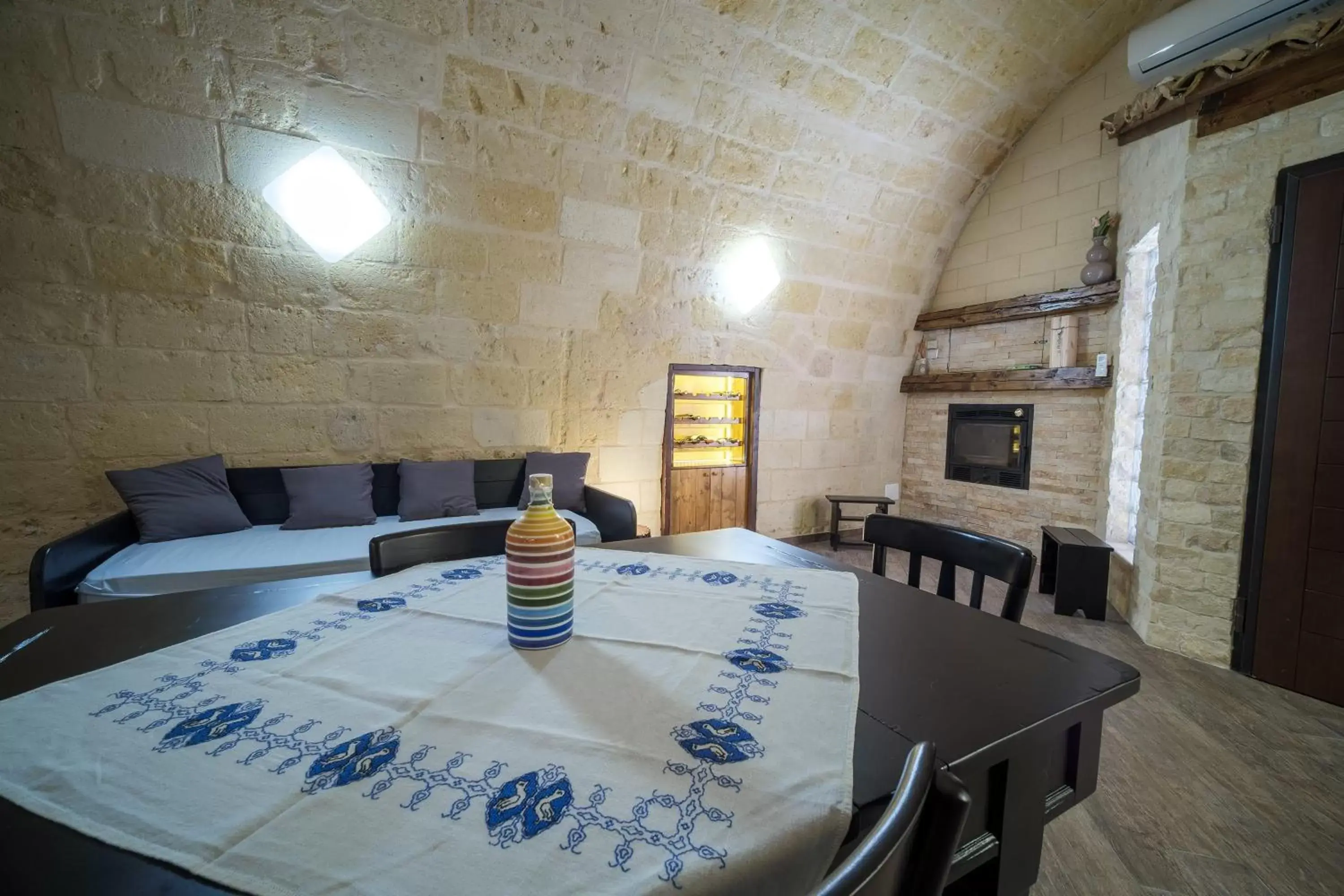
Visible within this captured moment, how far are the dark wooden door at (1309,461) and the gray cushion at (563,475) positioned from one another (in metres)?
3.44

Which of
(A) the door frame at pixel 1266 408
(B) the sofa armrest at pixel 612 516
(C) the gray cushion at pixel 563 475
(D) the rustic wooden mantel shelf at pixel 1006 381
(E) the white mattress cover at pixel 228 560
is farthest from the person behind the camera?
(D) the rustic wooden mantel shelf at pixel 1006 381

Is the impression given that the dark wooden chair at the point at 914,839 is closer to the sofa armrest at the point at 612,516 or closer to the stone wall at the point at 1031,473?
the sofa armrest at the point at 612,516

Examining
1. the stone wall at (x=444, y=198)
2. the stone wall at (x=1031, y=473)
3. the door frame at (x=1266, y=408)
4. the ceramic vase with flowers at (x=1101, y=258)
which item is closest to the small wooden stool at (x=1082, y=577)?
the door frame at (x=1266, y=408)

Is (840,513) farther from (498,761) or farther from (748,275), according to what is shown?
(498,761)

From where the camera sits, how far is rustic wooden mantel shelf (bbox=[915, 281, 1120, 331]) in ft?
11.7

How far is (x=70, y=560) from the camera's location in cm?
199

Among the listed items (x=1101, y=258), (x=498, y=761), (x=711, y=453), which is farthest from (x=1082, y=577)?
(x=498, y=761)

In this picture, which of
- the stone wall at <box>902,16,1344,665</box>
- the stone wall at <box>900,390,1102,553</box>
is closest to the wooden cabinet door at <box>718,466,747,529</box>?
the stone wall at <box>900,390,1102,553</box>

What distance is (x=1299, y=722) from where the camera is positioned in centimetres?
207

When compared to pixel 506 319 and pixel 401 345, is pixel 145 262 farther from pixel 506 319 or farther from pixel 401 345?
pixel 506 319

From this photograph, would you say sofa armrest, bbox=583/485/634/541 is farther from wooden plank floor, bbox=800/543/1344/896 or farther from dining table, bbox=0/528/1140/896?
wooden plank floor, bbox=800/543/1344/896

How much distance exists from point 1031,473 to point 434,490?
14.2ft

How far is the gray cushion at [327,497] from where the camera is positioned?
282 cm

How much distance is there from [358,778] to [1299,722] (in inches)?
128
